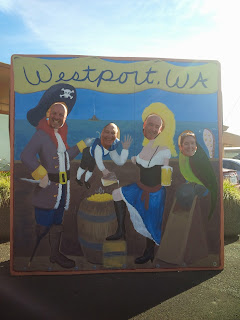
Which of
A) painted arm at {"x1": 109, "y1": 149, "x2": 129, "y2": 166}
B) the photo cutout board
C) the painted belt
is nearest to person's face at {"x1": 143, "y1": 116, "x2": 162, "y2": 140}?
the photo cutout board

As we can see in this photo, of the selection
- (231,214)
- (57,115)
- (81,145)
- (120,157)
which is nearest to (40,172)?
(81,145)

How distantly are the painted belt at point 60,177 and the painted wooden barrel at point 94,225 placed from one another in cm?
41

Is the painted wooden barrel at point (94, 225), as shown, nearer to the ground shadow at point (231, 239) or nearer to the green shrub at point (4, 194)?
the green shrub at point (4, 194)

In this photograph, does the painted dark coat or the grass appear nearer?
the painted dark coat

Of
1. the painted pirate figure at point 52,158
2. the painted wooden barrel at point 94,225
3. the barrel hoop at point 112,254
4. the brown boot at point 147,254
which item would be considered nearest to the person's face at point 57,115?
the painted pirate figure at point 52,158

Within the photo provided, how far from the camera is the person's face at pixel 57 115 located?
4461 mm

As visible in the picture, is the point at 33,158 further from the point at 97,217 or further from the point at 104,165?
the point at 97,217

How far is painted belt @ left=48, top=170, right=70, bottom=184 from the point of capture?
14.7 feet

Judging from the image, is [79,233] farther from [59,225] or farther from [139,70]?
[139,70]

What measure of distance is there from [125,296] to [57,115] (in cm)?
254

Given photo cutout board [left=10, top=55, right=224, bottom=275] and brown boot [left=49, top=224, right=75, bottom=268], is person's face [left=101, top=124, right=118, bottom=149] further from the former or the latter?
brown boot [left=49, top=224, right=75, bottom=268]

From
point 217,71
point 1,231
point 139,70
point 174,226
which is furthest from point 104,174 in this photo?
point 1,231

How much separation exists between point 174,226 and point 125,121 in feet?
5.47

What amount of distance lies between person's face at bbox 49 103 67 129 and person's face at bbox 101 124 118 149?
0.61m
